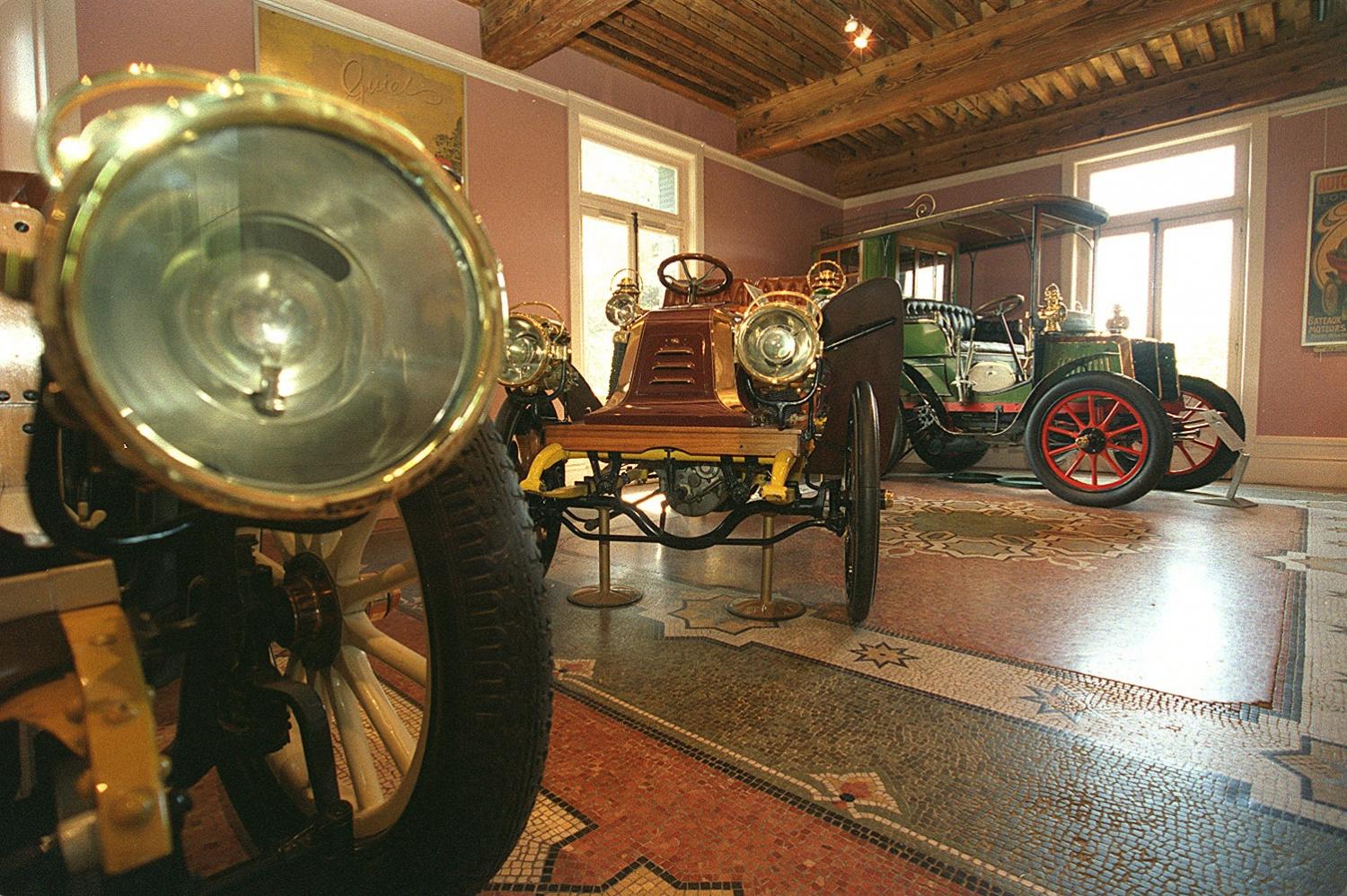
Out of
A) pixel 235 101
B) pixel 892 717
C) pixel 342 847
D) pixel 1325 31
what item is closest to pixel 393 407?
pixel 235 101

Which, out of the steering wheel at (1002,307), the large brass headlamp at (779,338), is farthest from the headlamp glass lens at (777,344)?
the steering wheel at (1002,307)

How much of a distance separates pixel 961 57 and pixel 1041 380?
2.72 meters

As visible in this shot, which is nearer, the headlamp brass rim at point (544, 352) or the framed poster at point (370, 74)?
the headlamp brass rim at point (544, 352)

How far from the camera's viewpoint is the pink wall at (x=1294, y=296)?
589 cm

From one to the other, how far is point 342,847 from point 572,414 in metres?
2.20

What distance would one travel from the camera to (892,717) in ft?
4.91

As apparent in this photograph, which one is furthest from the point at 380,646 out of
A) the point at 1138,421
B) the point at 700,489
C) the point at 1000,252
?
the point at 1000,252

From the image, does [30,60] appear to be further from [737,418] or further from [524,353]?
[737,418]

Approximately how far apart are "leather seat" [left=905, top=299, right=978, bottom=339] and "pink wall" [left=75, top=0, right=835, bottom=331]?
226cm

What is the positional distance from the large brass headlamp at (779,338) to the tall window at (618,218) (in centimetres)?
377

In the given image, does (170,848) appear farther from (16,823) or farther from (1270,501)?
(1270,501)

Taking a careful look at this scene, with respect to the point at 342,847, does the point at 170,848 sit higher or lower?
higher

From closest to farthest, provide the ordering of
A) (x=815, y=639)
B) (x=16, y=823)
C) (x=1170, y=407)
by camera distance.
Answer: (x=16, y=823), (x=815, y=639), (x=1170, y=407)

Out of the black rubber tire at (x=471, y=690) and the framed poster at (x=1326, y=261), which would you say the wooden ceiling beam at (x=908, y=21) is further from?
the black rubber tire at (x=471, y=690)
